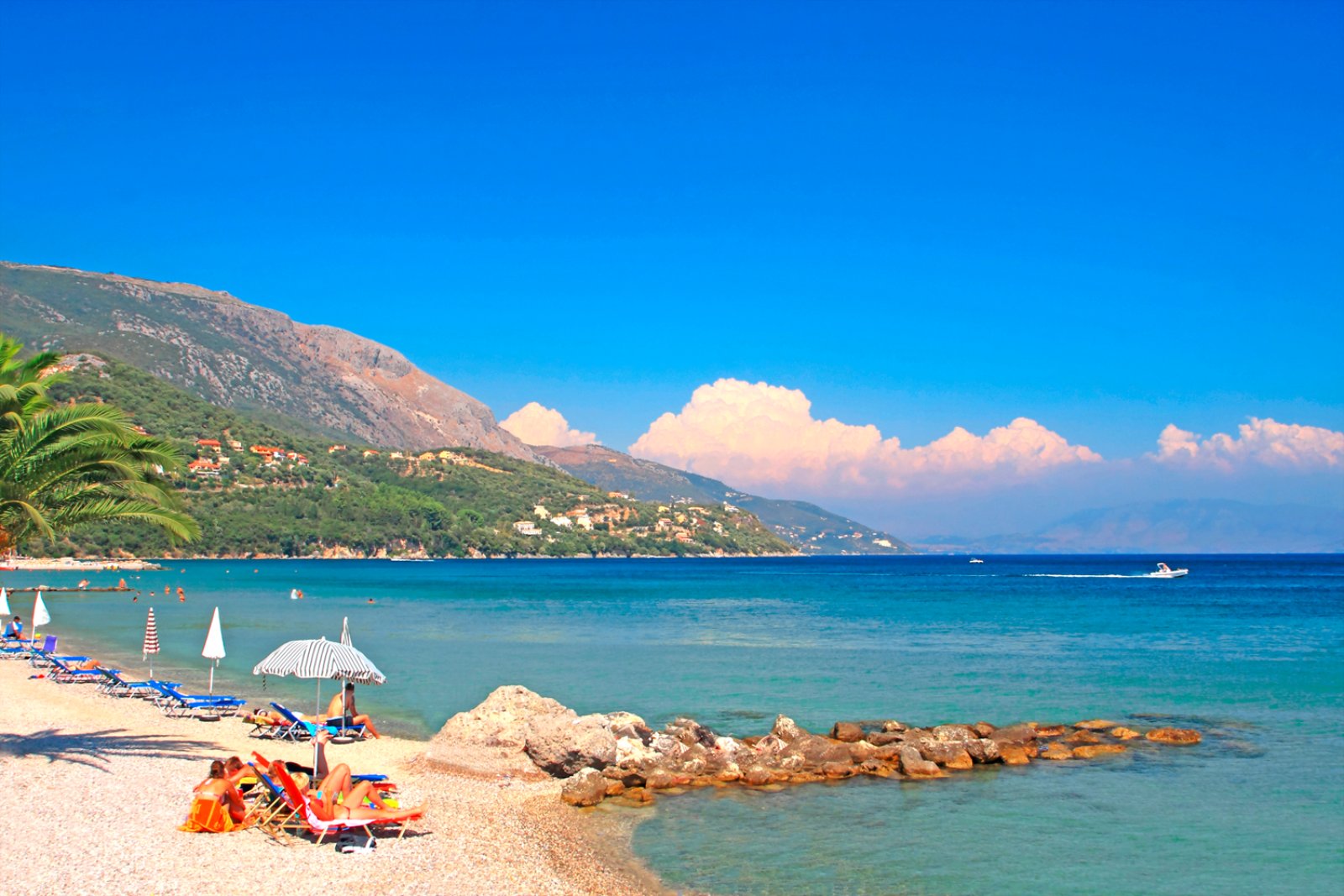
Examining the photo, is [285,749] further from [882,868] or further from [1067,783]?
[1067,783]

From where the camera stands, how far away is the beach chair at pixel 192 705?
2197 centimetres

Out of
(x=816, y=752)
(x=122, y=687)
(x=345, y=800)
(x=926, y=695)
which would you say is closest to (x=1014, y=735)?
(x=816, y=752)

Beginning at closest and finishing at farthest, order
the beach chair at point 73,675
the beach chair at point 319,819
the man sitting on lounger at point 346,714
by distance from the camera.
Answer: the beach chair at point 319,819 → the man sitting on lounger at point 346,714 → the beach chair at point 73,675

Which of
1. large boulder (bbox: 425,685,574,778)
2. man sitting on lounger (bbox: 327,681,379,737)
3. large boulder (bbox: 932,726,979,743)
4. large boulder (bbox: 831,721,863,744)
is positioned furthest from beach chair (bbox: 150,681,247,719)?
large boulder (bbox: 932,726,979,743)

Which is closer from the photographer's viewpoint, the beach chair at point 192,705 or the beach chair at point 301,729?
the beach chair at point 301,729

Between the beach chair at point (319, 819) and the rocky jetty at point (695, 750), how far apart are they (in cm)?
336

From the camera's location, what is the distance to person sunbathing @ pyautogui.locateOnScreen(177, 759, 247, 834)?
12305mm

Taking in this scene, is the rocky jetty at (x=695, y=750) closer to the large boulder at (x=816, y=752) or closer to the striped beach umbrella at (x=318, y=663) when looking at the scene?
the large boulder at (x=816, y=752)

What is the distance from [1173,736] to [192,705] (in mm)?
21197

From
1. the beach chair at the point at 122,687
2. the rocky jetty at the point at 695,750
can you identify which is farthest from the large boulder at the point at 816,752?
the beach chair at the point at 122,687

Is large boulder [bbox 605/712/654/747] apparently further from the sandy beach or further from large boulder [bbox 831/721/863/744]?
large boulder [bbox 831/721/863/744]

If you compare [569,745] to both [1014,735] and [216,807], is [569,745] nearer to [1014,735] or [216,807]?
[216,807]

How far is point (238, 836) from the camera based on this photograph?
12258 mm

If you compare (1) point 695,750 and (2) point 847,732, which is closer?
(1) point 695,750
